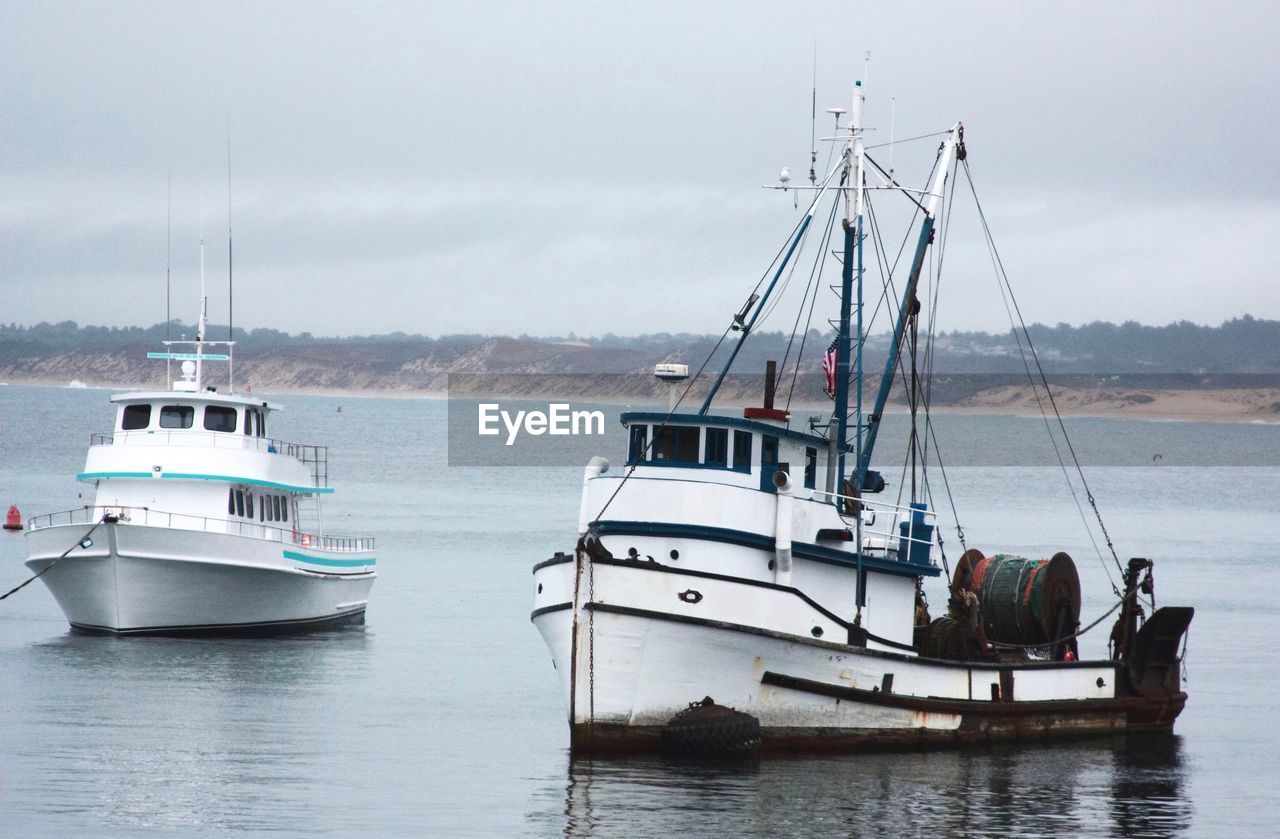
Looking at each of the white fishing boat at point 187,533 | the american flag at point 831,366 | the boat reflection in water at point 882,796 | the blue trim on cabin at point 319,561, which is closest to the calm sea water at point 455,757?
the boat reflection in water at point 882,796

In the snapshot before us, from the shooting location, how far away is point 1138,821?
2561 centimetres

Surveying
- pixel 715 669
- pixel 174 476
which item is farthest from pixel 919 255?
pixel 174 476

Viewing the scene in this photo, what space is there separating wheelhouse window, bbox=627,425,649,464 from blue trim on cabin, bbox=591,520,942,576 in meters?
1.22

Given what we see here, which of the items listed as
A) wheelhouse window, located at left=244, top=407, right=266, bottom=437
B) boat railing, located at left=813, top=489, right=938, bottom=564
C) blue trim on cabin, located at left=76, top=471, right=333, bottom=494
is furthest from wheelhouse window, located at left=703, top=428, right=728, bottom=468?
Answer: wheelhouse window, located at left=244, top=407, right=266, bottom=437

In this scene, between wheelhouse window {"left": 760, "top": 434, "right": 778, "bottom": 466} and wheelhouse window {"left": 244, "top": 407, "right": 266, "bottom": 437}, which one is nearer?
wheelhouse window {"left": 760, "top": 434, "right": 778, "bottom": 466}

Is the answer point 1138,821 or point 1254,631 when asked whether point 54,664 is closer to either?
point 1138,821

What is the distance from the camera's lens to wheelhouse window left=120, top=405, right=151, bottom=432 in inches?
1617

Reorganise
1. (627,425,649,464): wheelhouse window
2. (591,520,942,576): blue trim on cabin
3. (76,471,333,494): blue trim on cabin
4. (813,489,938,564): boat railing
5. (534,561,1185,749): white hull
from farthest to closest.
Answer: (76,471,333,494): blue trim on cabin < (813,489,938,564): boat railing < (627,425,649,464): wheelhouse window < (591,520,942,576): blue trim on cabin < (534,561,1185,749): white hull

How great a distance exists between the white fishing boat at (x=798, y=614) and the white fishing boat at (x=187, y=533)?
12.6m

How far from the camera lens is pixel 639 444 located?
28.9 m

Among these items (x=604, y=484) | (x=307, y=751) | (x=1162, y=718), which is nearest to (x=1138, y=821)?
(x=1162, y=718)

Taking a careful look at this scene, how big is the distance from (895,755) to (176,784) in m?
11.6

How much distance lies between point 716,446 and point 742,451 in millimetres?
443

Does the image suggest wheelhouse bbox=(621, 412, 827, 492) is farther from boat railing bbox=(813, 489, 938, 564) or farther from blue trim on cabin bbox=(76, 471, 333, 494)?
blue trim on cabin bbox=(76, 471, 333, 494)
